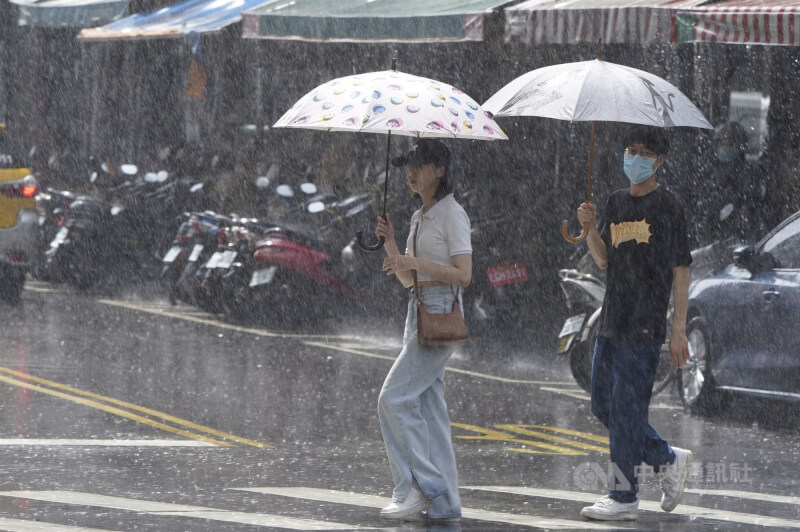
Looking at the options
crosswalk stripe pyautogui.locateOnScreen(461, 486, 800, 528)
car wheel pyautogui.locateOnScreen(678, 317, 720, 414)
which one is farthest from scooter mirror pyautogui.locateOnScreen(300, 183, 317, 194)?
crosswalk stripe pyautogui.locateOnScreen(461, 486, 800, 528)

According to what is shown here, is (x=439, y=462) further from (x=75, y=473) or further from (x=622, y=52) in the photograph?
(x=622, y=52)

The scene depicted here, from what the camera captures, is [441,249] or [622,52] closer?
[441,249]

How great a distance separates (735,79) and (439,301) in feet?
40.0

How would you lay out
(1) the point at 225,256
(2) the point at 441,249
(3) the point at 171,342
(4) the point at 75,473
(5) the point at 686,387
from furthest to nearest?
(1) the point at 225,256 → (3) the point at 171,342 → (5) the point at 686,387 → (4) the point at 75,473 → (2) the point at 441,249

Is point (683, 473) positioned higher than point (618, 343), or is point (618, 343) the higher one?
point (618, 343)

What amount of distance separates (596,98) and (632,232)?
72 cm

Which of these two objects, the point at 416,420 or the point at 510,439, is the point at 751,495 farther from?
the point at 510,439

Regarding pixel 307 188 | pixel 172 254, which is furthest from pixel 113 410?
pixel 172 254

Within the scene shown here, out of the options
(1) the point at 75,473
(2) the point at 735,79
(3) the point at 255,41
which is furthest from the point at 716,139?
(1) the point at 75,473

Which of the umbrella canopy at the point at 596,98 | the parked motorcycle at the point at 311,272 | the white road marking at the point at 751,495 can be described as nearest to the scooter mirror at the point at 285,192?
the parked motorcycle at the point at 311,272

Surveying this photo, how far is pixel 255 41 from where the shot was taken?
22.8 metres

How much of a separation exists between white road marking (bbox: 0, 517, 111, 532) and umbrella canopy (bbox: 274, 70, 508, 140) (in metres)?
2.02

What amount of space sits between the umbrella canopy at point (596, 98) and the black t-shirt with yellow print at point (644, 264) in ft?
1.46

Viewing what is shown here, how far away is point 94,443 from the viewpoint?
10.1 metres
